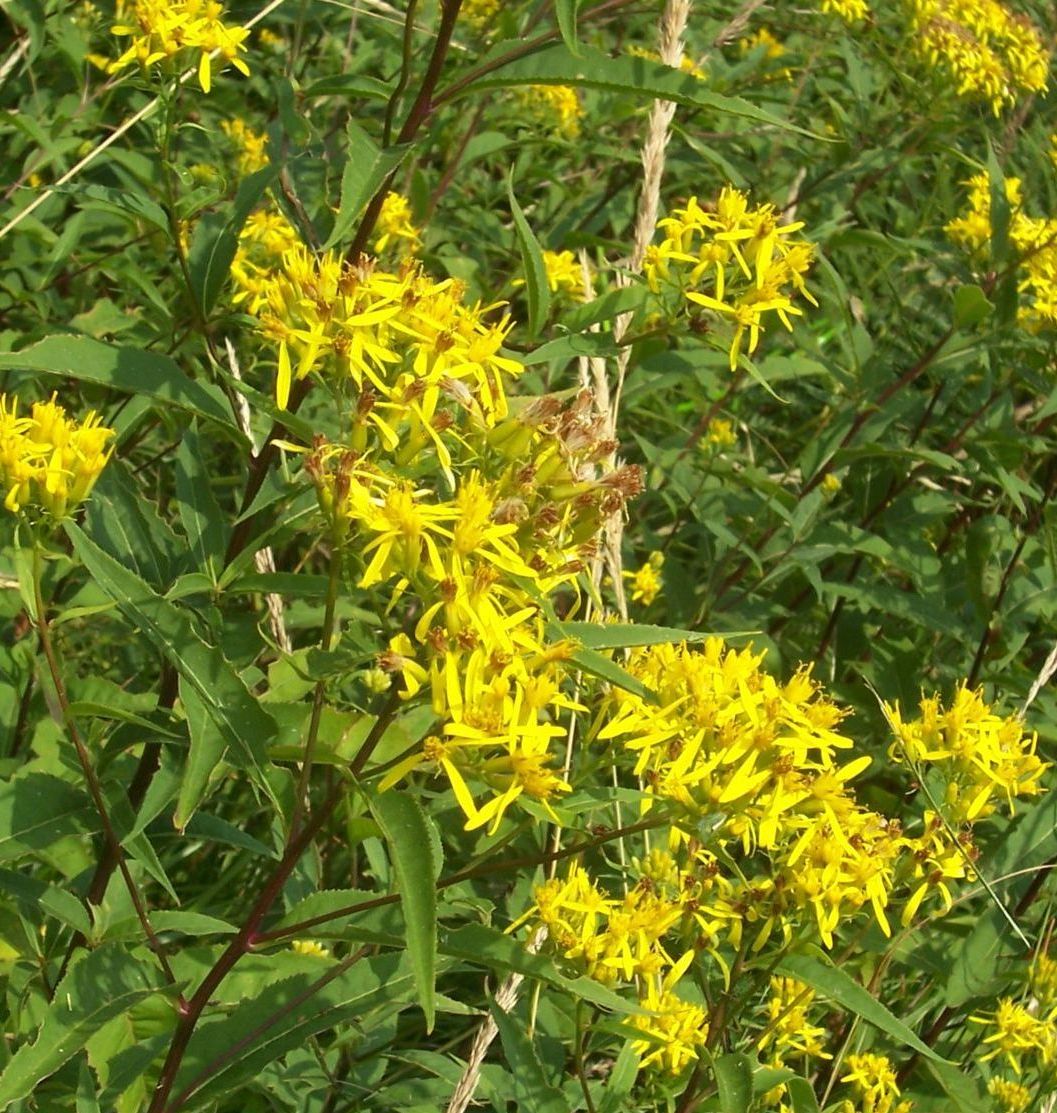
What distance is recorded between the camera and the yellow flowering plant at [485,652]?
2004 mm

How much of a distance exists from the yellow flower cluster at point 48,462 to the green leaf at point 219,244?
44 cm

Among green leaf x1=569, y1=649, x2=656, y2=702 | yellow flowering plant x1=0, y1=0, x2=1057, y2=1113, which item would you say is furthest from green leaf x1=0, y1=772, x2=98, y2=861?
green leaf x1=569, y1=649, x2=656, y2=702

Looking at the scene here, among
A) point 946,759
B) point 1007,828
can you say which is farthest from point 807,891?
point 1007,828

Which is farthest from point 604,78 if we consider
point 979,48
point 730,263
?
point 979,48

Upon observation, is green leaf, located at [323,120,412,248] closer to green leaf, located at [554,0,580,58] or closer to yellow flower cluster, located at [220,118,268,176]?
green leaf, located at [554,0,580,58]

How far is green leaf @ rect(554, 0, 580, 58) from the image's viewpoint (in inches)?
81.4

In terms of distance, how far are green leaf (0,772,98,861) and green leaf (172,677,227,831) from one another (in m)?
0.41

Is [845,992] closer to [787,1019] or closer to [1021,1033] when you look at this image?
[787,1019]

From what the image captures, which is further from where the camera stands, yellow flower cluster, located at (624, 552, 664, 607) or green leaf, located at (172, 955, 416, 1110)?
yellow flower cluster, located at (624, 552, 664, 607)

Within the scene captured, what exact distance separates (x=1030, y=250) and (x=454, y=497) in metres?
2.89

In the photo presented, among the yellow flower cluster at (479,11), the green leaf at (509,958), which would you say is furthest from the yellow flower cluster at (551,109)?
the green leaf at (509,958)

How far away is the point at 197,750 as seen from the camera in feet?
6.66

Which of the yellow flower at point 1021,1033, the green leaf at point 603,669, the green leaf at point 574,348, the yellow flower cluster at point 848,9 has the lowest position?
the yellow flower at point 1021,1033

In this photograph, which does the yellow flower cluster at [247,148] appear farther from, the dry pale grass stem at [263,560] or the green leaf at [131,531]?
the green leaf at [131,531]
